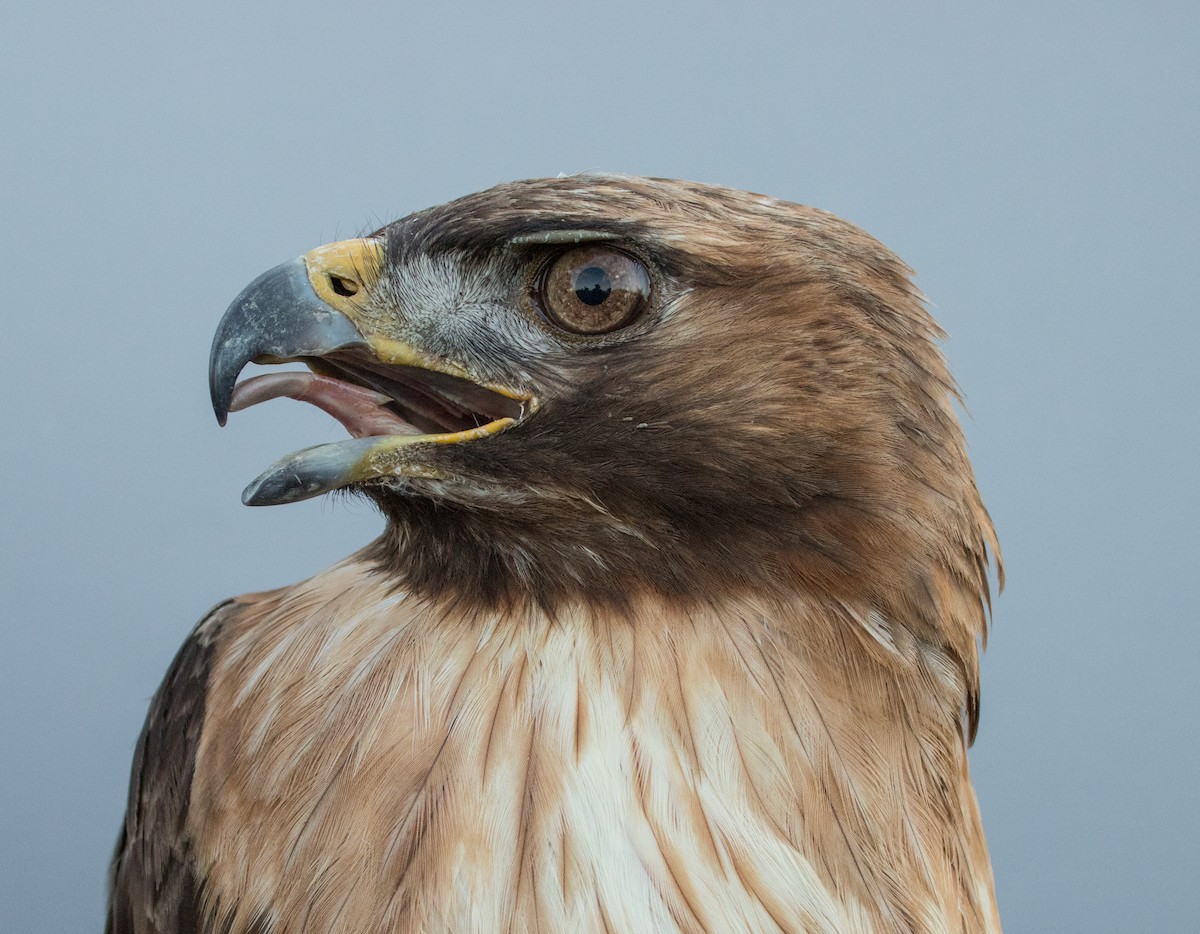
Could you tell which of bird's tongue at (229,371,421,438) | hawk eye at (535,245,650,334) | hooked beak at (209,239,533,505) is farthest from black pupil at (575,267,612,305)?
bird's tongue at (229,371,421,438)

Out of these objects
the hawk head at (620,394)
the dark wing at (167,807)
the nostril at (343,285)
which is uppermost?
the nostril at (343,285)

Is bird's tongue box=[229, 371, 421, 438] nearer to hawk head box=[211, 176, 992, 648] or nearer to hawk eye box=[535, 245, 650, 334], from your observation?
hawk head box=[211, 176, 992, 648]

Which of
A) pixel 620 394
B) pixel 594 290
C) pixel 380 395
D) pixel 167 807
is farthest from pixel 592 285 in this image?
pixel 167 807

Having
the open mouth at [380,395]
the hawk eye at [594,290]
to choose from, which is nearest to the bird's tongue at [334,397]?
the open mouth at [380,395]

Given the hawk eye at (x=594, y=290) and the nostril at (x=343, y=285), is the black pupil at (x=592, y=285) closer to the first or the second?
the hawk eye at (x=594, y=290)

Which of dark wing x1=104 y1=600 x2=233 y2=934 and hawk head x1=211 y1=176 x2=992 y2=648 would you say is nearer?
hawk head x1=211 y1=176 x2=992 y2=648

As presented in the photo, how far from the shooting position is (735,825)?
1190 millimetres

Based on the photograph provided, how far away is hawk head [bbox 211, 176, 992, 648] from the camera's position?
3.90 ft

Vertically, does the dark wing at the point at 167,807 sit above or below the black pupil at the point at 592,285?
below

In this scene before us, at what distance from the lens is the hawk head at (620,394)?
1188mm

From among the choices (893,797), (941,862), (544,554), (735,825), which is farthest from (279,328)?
(941,862)

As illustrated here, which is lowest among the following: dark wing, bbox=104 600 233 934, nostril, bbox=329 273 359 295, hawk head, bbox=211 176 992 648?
dark wing, bbox=104 600 233 934

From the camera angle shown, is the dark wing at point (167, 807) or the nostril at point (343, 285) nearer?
the nostril at point (343, 285)

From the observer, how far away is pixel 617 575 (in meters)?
1.24
